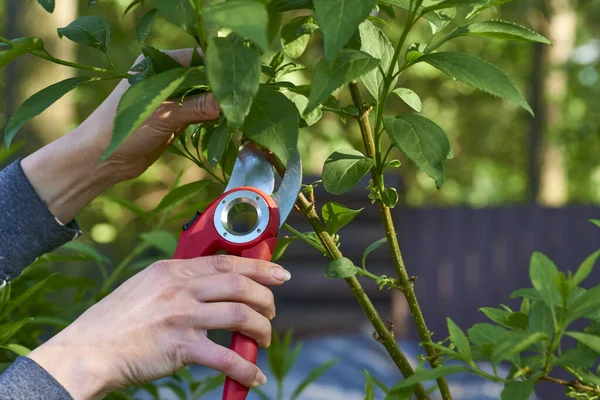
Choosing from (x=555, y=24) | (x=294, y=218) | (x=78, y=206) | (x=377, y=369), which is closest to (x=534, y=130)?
(x=555, y=24)

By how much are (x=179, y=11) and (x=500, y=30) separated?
0.96 ft

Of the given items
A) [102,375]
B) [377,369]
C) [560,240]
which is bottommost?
[102,375]

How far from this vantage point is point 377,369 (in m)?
3.79

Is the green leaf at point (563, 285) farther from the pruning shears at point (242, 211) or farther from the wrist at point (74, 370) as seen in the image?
the wrist at point (74, 370)

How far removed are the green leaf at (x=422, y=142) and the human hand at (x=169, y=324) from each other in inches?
8.3

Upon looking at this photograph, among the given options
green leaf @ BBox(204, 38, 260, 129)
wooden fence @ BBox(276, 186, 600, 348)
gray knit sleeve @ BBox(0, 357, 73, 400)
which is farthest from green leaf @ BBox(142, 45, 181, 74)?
wooden fence @ BBox(276, 186, 600, 348)

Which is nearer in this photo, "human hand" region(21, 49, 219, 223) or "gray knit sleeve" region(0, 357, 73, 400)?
"gray knit sleeve" region(0, 357, 73, 400)

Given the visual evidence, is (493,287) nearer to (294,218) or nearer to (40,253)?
(294,218)

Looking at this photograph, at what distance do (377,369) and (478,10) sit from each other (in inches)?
125

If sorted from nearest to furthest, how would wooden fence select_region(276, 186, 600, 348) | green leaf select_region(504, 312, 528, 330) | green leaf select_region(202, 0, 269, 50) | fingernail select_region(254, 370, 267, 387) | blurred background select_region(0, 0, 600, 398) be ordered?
green leaf select_region(202, 0, 269, 50), green leaf select_region(504, 312, 528, 330), fingernail select_region(254, 370, 267, 387), blurred background select_region(0, 0, 600, 398), wooden fence select_region(276, 186, 600, 348)

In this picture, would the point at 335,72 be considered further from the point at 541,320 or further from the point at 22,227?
the point at 22,227

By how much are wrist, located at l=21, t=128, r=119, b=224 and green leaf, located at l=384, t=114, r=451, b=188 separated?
662 mm

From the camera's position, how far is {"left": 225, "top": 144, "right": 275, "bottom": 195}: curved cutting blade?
0.89 m

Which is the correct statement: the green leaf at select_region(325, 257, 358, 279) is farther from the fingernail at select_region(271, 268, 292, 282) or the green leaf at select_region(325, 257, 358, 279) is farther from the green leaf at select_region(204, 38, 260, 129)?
the green leaf at select_region(204, 38, 260, 129)
